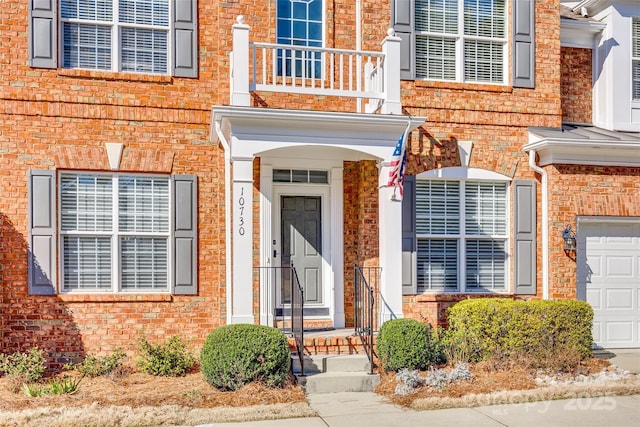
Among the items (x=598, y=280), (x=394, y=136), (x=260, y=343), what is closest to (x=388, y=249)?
(x=394, y=136)

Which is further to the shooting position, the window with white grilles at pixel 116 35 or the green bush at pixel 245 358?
the window with white grilles at pixel 116 35

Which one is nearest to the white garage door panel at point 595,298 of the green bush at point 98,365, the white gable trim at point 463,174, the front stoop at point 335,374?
the white gable trim at point 463,174

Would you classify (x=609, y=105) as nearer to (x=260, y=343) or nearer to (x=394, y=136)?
(x=394, y=136)

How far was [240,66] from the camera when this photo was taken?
9.52 meters

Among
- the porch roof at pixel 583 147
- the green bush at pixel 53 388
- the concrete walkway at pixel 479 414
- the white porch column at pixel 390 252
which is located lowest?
the concrete walkway at pixel 479 414

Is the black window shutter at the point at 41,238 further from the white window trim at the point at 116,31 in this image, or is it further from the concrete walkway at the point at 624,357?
the concrete walkway at the point at 624,357

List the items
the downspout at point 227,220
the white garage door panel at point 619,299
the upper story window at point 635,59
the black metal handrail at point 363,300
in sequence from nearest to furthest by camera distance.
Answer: the black metal handrail at point 363,300 < the downspout at point 227,220 < the white garage door panel at point 619,299 < the upper story window at point 635,59

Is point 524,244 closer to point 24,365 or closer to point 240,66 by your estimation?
point 240,66

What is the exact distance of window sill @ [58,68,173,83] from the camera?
10.0 meters

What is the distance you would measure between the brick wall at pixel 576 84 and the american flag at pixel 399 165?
4115mm

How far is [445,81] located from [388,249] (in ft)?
10.5

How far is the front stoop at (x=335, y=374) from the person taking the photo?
909cm

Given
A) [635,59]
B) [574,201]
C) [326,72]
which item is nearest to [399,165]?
[326,72]

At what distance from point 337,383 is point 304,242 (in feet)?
8.83
